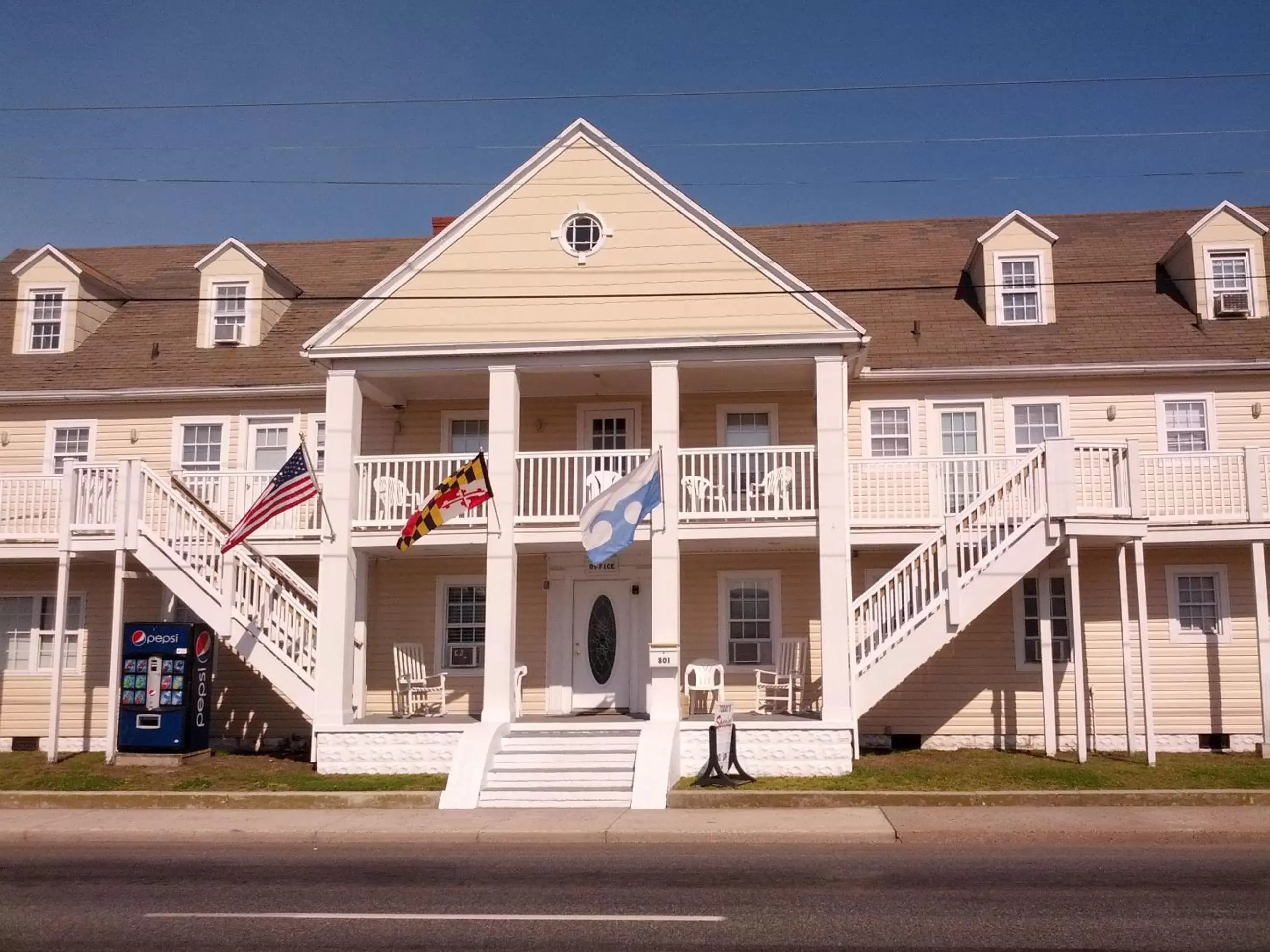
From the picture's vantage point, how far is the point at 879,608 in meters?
18.4

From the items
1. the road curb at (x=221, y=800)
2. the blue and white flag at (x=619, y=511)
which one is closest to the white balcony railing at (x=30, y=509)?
the road curb at (x=221, y=800)

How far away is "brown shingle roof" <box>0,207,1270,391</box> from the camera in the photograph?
2103 centimetres

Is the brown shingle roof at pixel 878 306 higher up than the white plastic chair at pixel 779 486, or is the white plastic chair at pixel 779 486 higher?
the brown shingle roof at pixel 878 306

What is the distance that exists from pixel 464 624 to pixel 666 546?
181 inches

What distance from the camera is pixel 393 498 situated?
1933cm

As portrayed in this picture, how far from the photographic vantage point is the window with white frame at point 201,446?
2216 centimetres

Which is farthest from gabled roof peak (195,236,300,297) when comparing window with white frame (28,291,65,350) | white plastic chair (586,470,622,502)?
white plastic chair (586,470,622,502)

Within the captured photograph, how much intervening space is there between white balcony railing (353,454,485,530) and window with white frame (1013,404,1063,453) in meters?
8.85

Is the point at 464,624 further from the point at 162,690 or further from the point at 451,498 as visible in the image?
the point at 162,690

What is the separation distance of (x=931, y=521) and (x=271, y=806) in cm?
1009

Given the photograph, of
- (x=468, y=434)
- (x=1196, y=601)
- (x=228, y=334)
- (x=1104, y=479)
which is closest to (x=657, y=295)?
(x=468, y=434)

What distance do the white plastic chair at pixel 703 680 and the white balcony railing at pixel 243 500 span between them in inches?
247

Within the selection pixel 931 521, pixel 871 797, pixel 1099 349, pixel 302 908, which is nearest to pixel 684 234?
pixel 931 521

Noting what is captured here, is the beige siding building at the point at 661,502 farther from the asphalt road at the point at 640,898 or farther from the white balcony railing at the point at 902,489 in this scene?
the asphalt road at the point at 640,898
